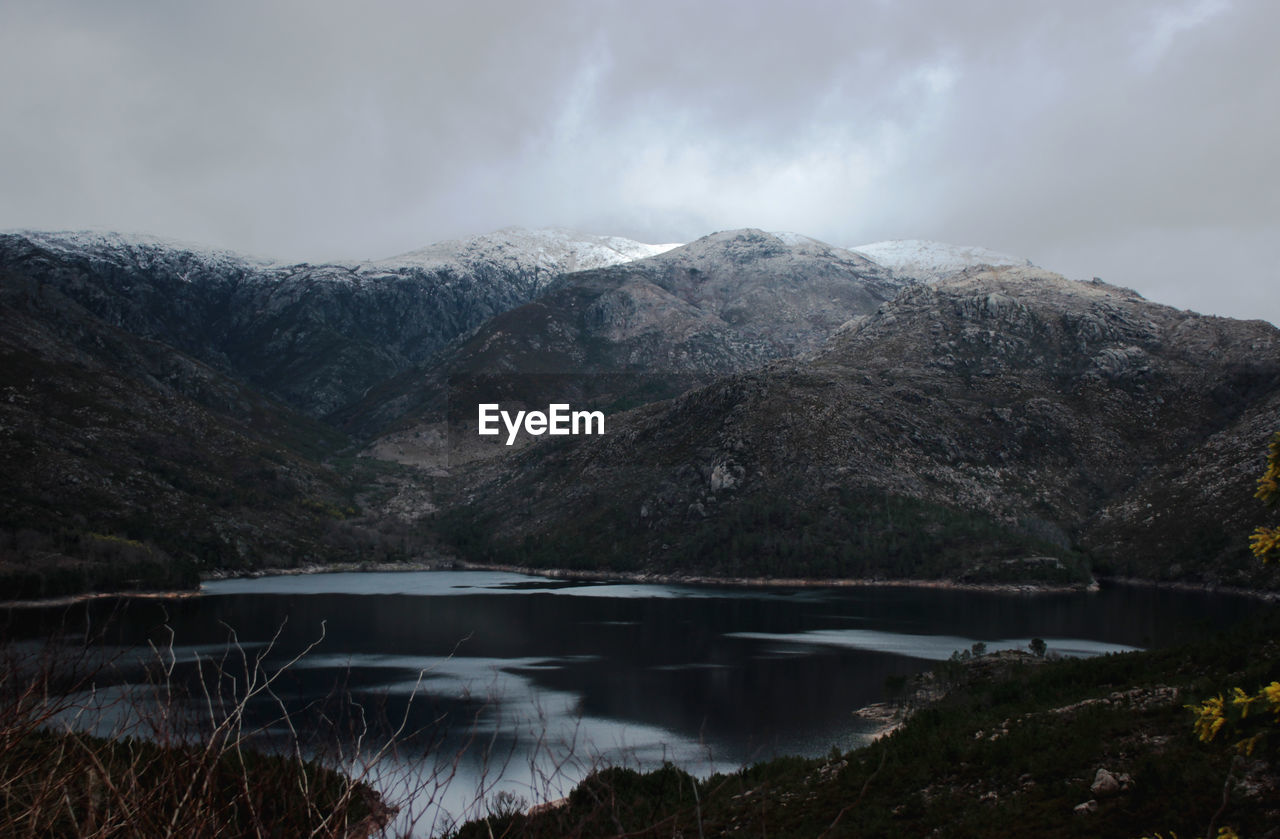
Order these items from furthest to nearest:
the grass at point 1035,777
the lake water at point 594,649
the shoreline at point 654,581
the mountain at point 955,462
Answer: the mountain at point 955,462 < the shoreline at point 654,581 < the lake water at point 594,649 < the grass at point 1035,777

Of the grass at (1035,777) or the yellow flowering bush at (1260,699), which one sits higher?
the yellow flowering bush at (1260,699)

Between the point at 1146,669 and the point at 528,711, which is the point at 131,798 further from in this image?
the point at 528,711

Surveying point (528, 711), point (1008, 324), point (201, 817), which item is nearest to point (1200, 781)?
point (201, 817)

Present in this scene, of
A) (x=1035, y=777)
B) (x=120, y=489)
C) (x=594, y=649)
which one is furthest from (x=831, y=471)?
(x=1035, y=777)

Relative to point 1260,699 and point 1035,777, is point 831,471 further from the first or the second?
point 1260,699

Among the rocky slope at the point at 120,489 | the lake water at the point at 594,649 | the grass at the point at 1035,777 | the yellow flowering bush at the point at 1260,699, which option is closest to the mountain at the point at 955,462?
the lake water at the point at 594,649

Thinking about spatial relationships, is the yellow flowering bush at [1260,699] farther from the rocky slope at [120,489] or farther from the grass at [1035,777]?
the rocky slope at [120,489]

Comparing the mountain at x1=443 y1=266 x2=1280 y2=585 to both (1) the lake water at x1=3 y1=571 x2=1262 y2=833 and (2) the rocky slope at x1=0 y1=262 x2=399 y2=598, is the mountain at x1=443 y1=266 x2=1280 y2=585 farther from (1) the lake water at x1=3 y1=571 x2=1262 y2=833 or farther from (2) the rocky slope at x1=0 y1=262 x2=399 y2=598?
(2) the rocky slope at x1=0 y1=262 x2=399 y2=598
